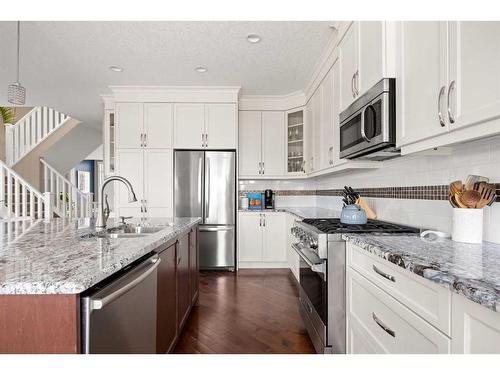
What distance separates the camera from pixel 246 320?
2.56 m

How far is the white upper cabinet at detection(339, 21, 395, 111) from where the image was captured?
1.69 metres

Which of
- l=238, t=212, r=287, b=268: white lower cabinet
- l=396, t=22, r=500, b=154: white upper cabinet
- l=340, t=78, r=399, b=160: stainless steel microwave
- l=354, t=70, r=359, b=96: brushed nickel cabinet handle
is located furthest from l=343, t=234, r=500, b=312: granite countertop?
l=238, t=212, r=287, b=268: white lower cabinet

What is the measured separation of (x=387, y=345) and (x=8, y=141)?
23.7ft

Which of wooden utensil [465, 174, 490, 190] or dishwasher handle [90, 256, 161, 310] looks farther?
wooden utensil [465, 174, 490, 190]

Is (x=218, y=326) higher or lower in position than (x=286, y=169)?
lower

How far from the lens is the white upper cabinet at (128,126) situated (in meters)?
4.23

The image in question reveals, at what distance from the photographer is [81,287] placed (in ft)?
2.65

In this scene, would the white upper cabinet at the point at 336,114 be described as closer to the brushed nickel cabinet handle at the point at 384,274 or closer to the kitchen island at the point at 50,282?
the brushed nickel cabinet handle at the point at 384,274

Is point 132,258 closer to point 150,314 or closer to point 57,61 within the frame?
point 150,314

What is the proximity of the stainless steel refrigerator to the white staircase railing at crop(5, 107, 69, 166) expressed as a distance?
11.8ft

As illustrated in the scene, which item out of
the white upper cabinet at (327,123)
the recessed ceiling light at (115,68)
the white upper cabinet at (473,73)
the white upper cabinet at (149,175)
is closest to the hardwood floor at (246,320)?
the white upper cabinet at (149,175)

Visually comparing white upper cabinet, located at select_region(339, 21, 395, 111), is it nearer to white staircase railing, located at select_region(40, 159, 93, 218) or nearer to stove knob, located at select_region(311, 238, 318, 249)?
stove knob, located at select_region(311, 238, 318, 249)

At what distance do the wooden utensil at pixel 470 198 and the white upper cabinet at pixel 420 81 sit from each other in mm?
291
